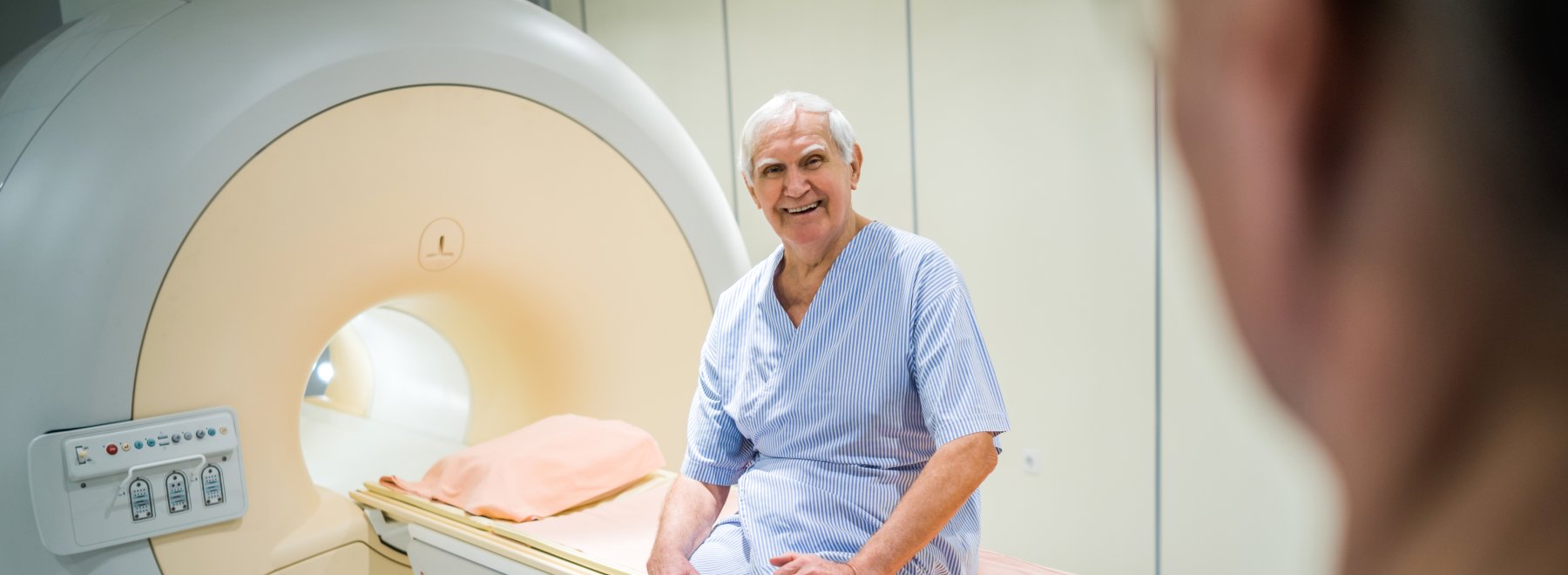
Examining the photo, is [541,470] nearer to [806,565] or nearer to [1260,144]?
[806,565]

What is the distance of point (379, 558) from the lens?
85.0 inches

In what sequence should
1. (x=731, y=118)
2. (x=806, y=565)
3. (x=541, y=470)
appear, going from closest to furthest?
1. (x=806, y=565)
2. (x=541, y=470)
3. (x=731, y=118)

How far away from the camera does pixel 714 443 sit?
168cm

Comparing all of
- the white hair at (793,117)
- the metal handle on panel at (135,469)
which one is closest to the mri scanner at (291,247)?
the metal handle on panel at (135,469)

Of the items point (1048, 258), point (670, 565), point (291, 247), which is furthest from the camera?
point (1048, 258)

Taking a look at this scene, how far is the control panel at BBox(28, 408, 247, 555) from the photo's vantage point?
167 centimetres

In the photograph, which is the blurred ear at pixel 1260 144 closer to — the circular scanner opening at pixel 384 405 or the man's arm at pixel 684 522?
the man's arm at pixel 684 522

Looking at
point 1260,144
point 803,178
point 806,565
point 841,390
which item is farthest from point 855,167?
point 1260,144

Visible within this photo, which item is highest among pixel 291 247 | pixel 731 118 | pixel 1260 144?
pixel 731 118

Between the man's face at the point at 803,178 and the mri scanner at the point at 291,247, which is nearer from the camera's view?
the man's face at the point at 803,178

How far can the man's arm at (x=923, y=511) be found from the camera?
1365mm

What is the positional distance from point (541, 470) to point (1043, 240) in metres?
1.43

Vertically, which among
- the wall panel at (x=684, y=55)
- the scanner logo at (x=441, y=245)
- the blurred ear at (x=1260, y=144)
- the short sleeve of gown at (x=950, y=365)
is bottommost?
the short sleeve of gown at (x=950, y=365)

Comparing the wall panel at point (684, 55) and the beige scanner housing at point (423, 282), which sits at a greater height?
the wall panel at point (684, 55)
